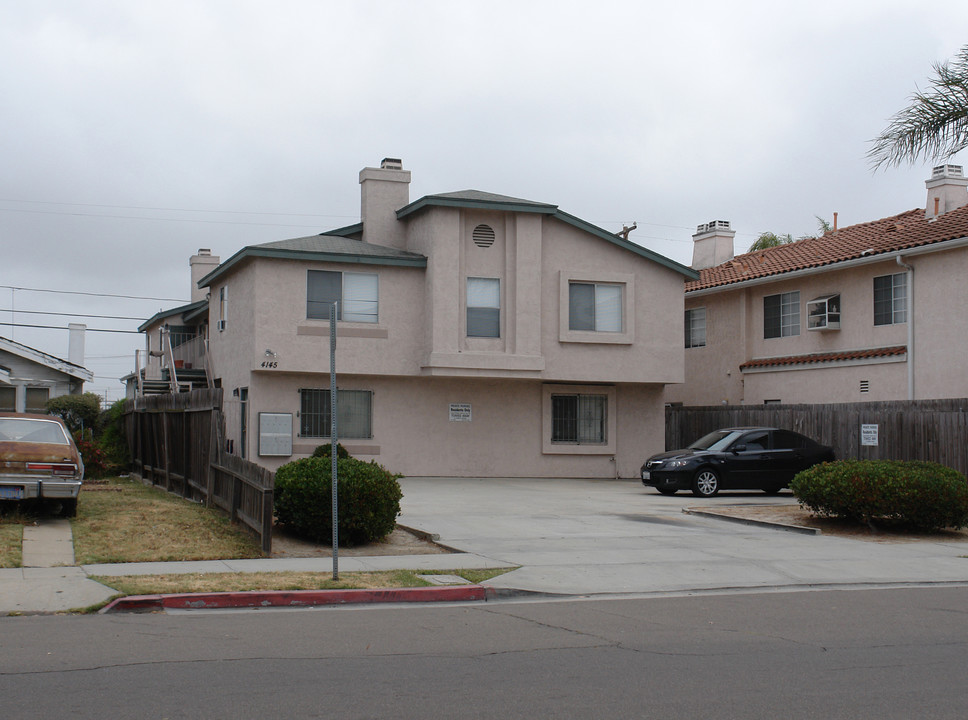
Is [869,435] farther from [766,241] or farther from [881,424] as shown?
[766,241]

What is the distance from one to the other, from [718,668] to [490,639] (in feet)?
6.24

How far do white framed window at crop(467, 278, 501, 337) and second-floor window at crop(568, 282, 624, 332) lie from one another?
2.00m

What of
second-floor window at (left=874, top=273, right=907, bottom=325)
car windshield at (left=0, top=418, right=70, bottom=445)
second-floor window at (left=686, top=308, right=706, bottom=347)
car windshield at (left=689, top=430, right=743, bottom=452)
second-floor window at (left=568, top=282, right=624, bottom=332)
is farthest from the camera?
second-floor window at (left=686, top=308, right=706, bottom=347)

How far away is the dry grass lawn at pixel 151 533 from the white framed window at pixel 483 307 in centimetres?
936

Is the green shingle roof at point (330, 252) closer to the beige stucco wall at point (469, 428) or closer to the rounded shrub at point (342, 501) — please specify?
the beige stucco wall at point (469, 428)

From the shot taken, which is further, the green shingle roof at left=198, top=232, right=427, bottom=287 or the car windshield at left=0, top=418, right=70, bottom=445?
the green shingle roof at left=198, top=232, right=427, bottom=287

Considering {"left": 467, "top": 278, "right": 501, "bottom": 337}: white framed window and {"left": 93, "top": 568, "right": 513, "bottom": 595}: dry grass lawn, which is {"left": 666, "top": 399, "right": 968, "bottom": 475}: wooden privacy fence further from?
{"left": 93, "top": 568, "right": 513, "bottom": 595}: dry grass lawn

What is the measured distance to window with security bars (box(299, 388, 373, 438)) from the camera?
2489cm

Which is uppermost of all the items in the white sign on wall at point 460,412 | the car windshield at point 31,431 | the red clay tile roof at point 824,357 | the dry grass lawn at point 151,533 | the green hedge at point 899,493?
the red clay tile roof at point 824,357

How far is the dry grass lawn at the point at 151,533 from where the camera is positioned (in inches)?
486

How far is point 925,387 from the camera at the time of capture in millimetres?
24281

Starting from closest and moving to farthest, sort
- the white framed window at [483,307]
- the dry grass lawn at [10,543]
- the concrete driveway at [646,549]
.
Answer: the dry grass lawn at [10,543]
the concrete driveway at [646,549]
the white framed window at [483,307]

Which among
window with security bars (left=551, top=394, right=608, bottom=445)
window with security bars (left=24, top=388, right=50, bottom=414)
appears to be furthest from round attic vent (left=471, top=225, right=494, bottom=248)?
window with security bars (left=24, top=388, right=50, bottom=414)

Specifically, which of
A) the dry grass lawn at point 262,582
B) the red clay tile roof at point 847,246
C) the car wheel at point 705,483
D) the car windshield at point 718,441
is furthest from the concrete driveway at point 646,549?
Answer: the red clay tile roof at point 847,246
